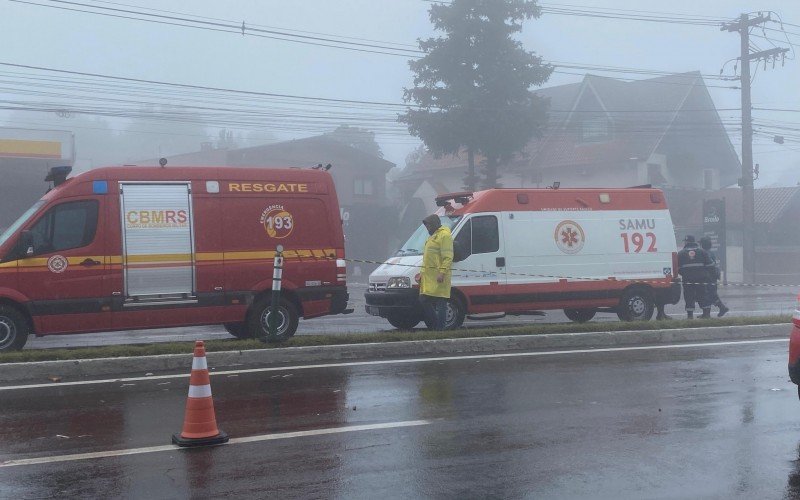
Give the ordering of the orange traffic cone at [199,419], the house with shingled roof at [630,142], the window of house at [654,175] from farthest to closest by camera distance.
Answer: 1. the house with shingled roof at [630,142]
2. the window of house at [654,175]
3. the orange traffic cone at [199,419]

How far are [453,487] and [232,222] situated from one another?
25.1 feet

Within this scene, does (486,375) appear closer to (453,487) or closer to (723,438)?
(723,438)

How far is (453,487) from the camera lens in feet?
17.7

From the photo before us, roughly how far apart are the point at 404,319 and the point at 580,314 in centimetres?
397

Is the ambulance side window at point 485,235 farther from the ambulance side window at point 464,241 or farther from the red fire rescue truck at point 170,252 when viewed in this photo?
the red fire rescue truck at point 170,252

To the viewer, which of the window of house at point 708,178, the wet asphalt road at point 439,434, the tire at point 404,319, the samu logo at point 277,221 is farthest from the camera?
the window of house at point 708,178

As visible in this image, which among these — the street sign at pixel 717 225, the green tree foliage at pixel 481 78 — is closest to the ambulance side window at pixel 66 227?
the street sign at pixel 717 225

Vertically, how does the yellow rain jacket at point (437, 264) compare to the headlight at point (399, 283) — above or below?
above

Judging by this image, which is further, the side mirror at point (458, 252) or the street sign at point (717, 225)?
the street sign at point (717, 225)

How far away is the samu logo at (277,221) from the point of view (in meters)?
12.5

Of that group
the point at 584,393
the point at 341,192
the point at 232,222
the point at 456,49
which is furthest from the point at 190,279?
the point at 341,192

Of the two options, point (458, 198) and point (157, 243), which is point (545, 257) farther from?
point (157, 243)

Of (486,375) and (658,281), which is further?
(658,281)

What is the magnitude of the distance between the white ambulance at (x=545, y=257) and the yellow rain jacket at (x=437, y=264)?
1.60 metres
